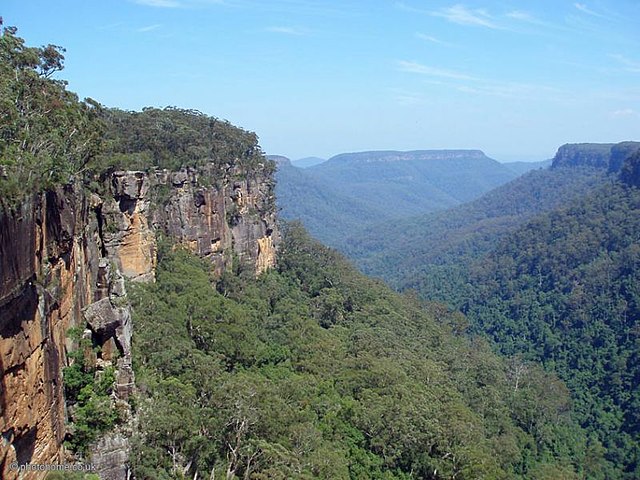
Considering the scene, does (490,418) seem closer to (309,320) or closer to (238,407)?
(309,320)

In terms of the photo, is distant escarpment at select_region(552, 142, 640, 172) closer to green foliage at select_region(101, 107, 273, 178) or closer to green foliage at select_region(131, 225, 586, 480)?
green foliage at select_region(131, 225, 586, 480)

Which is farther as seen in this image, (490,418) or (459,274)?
(459,274)

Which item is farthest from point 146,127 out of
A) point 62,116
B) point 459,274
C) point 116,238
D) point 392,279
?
point 392,279

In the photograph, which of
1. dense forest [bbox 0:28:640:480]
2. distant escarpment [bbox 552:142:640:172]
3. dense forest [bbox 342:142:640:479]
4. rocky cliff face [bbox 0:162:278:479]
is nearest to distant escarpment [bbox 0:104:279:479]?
rocky cliff face [bbox 0:162:278:479]

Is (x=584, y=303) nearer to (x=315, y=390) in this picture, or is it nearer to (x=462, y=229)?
(x=315, y=390)

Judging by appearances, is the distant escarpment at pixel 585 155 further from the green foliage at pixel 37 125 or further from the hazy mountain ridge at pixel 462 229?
the green foliage at pixel 37 125

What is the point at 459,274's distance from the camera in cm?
10012

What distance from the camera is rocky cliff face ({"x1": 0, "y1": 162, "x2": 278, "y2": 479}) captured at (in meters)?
12.7

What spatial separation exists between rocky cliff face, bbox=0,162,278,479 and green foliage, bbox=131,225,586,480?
1832 millimetres

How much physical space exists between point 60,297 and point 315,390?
16336 millimetres

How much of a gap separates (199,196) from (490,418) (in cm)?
2222

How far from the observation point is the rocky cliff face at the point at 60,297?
12680 millimetres

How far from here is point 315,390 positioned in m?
30.1

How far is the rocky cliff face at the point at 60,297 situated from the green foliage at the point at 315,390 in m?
1.83
